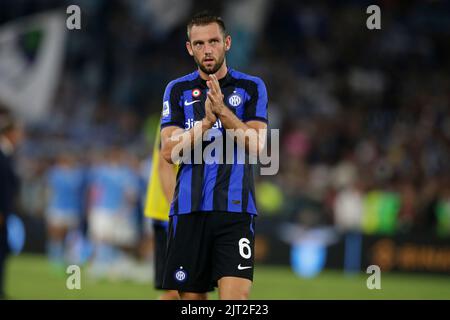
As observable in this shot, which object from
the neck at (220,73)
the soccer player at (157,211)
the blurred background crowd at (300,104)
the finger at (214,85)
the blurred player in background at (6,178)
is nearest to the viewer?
the finger at (214,85)

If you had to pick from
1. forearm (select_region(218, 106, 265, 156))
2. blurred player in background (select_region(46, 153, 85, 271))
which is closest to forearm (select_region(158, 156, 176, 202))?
forearm (select_region(218, 106, 265, 156))

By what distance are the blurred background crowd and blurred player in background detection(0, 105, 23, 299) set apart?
556 cm

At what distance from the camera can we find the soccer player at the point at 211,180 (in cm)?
648

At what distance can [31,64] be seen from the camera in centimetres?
2125

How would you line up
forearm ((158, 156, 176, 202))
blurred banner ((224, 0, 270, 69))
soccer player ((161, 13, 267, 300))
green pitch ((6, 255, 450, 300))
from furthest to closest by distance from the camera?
blurred banner ((224, 0, 270, 69)), green pitch ((6, 255, 450, 300)), forearm ((158, 156, 176, 202)), soccer player ((161, 13, 267, 300))

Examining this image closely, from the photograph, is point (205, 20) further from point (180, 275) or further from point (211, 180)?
point (180, 275)

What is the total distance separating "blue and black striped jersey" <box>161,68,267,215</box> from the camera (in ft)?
21.8

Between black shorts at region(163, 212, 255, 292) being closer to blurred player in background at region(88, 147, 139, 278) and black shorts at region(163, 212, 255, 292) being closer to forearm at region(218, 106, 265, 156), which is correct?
forearm at region(218, 106, 265, 156)

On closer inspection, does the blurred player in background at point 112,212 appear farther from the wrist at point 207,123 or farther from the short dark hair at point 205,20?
the wrist at point 207,123

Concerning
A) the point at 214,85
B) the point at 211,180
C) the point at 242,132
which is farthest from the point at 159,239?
the point at 214,85

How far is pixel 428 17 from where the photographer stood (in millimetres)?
25953

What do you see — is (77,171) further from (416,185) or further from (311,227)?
(416,185)

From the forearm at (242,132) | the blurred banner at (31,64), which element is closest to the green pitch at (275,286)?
the blurred banner at (31,64)

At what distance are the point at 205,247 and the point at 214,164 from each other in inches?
23.5
